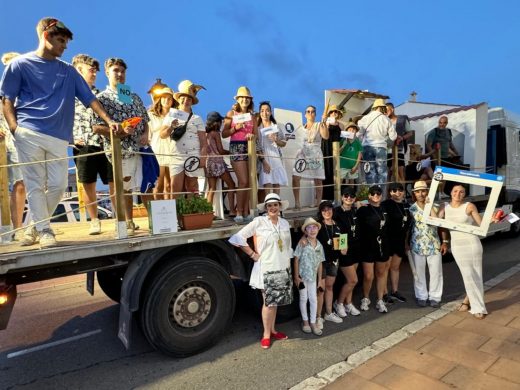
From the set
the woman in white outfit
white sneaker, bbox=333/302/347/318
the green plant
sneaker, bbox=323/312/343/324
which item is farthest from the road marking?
the woman in white outfit

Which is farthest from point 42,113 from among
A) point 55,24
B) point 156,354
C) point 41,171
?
point 156,354

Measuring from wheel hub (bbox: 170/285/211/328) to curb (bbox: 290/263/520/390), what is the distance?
1.13m

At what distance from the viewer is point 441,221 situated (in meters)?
4.40

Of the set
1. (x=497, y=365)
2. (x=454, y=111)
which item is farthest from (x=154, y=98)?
(x=454, y=111)

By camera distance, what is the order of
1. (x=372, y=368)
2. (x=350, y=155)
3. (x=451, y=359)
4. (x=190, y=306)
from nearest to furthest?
1. (x=372, y=368)
2. (x=451, y=359)
3. (x=190, y=306)
4. (x=350, y=155)

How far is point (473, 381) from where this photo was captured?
9.48 ft

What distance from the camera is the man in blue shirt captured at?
2.86 m

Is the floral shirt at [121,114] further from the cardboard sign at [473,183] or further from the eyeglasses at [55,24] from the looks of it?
the cardboard sign at [473,183]

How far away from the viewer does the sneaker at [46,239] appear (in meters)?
2.85

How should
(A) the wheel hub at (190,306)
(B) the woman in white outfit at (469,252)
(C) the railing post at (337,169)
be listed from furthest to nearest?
(C) the railing post at (337,169), (B) the woman in white outfit at (469,252), (A) the wheel hub at (190,306)

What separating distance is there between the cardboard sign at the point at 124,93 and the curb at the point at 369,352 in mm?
3066

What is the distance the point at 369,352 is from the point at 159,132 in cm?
327

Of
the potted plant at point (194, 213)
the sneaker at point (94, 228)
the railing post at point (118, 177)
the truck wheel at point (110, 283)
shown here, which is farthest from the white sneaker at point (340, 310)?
the sneaker at point (94, 228)

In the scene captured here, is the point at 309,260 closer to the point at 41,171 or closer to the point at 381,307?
the point at 381,307
